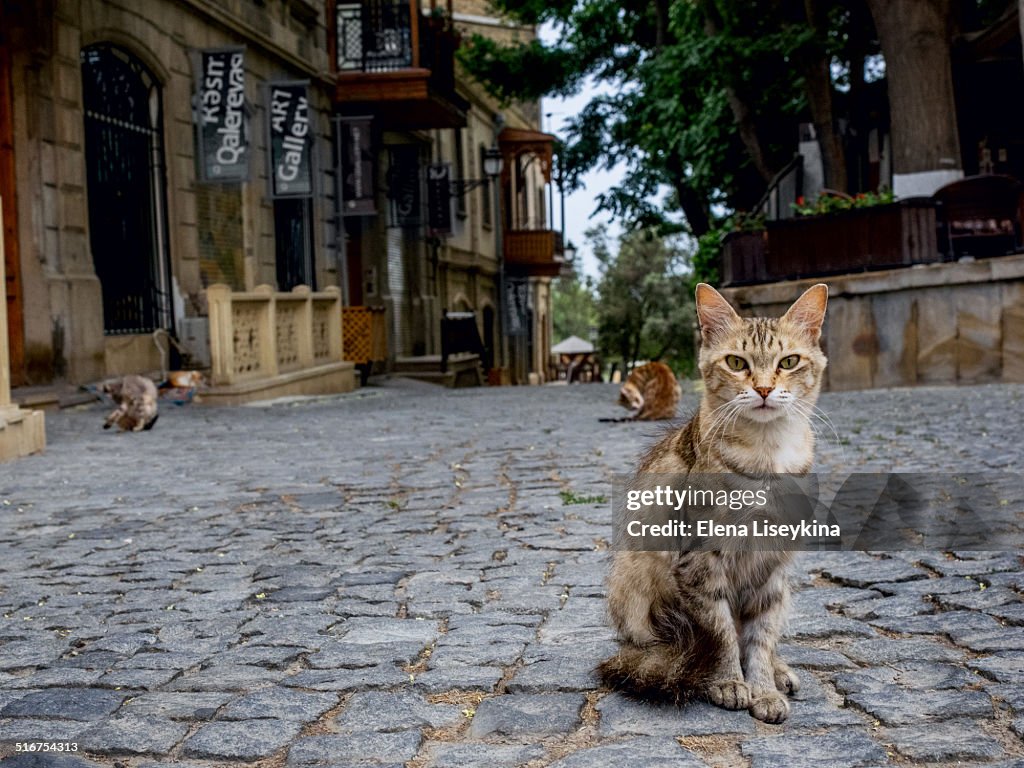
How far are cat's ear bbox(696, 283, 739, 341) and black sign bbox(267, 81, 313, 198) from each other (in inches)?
644

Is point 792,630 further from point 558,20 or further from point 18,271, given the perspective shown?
point 558,20

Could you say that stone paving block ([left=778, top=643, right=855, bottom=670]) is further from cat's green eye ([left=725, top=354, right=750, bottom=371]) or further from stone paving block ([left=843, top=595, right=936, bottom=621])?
cat's green eye ([left=725, top=354, right=750, bottom=371])

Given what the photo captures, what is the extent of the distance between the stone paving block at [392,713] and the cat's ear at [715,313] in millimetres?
1290

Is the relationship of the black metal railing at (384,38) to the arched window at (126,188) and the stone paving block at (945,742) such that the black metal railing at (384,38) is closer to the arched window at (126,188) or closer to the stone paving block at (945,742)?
the arched window at (126,188)

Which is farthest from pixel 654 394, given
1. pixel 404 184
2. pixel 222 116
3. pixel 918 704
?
pixel 404 184

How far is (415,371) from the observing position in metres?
25.6

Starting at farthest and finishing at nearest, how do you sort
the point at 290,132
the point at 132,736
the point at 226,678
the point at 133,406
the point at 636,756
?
1. the point at 290,132
2. the point at 133,406
3. the point at 226,678
4. the point at 132,736
5. the point at 636,756

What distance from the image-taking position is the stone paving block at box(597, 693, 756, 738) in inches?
117

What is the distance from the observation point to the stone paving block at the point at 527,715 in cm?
307

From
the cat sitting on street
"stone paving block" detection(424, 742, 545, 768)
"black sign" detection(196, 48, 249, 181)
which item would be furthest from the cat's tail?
"black sign" detection(196, 48, 249, 181)

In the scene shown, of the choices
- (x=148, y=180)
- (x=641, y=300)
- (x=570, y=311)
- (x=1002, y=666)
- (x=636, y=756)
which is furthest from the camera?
(x=570, y=311)

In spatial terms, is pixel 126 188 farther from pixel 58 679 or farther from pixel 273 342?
pixel 58 679

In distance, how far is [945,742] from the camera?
288 centimetres

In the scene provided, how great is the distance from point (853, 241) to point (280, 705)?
12663mm
